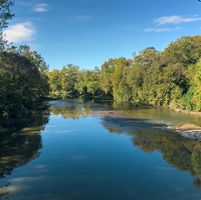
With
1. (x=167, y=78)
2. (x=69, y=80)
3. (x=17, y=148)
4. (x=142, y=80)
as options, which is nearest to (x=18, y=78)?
(x=17, y=148)

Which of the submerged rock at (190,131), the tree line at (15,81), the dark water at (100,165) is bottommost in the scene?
the dark water at (100,165)

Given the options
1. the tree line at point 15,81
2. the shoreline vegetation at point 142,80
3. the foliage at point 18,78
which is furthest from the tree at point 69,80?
the foliage at point 18,78

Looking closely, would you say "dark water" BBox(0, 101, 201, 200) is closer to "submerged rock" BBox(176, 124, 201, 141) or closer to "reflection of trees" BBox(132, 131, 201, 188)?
"reflection of trees" BBox(132, 131, 201, 188)

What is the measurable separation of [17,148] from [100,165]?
926 cm

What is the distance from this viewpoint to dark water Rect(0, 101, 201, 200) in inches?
603

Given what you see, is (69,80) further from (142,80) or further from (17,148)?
(17,148)

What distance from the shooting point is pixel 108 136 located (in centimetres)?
3022

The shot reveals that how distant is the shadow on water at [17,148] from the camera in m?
19.4

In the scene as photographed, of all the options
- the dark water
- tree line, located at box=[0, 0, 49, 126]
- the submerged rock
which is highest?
tree line, located at box=[0, 0, 49, 126]

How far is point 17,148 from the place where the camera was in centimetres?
2466

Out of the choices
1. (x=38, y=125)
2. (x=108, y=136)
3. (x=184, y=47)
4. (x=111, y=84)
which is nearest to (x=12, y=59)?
(x=38, y=125)

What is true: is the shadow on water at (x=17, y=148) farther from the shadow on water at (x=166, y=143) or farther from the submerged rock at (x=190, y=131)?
the submerged rock at (x=190, y=131)

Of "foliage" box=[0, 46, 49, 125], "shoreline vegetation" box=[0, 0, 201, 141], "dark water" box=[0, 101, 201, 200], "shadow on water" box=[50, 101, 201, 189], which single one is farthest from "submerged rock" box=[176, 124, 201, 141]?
"foliage" box=[0, 46, 49, 125]

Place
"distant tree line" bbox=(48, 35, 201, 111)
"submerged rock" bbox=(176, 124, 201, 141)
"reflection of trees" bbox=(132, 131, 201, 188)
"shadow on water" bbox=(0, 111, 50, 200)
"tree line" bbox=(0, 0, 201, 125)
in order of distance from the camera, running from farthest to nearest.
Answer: "distant tree line" bbox=(48, 35, 201, 111) → "tree line" bbox=(0, 0, 201, 125) → "submerged rock" bbox=(176, 124, 201, 141) → "reflection of trees" bbox=(132, 131, 201, 188) → "shadow on water" bbox=(0, 111, 50, 200)
